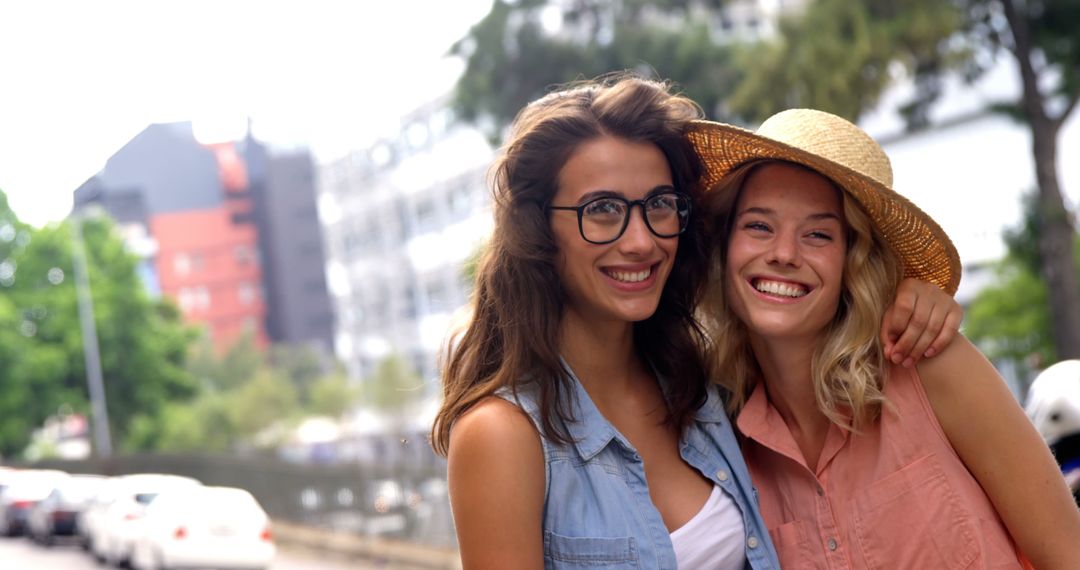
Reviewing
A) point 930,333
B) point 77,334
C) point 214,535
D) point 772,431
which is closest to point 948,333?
point 930,333

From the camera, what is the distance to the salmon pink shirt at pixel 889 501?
→ 3.08 metres

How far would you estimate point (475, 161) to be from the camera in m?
57.7

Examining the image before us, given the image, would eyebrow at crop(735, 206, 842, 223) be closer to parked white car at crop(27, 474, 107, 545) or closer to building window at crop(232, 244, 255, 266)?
parked white car at crop(27, 474, 107, 545)

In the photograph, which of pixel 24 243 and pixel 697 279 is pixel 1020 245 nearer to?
pixel 697 279

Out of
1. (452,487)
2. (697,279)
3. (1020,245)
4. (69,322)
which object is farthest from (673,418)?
(69,322)

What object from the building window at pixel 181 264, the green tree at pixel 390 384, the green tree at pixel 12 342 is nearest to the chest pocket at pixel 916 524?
the green tree at pixel 12 342

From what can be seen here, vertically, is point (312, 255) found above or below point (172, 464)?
above

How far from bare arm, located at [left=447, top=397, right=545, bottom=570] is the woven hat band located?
0.99m

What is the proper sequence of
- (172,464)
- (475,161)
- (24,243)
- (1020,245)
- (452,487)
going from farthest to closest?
(475,161) < (24,243) < (172,464) < (1020,245) < (452,487)

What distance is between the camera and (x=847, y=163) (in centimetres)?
323

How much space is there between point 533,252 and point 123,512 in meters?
20.0

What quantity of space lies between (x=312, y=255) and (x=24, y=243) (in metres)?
40.2

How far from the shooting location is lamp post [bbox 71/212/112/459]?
51.3 meters

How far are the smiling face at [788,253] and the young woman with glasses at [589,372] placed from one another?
15 centimetres
